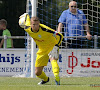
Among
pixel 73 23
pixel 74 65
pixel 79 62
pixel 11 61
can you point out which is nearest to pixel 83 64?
pixel 79 62

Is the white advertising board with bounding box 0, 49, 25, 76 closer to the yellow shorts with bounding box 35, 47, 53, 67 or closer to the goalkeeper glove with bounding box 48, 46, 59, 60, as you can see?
the yellow shorts with bounding box 35, 47, 53, 67

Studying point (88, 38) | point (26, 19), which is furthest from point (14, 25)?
point (26, 19)

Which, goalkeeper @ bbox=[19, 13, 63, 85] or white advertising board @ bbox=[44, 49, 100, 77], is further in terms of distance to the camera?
white advertising board @ bbox=[44, 49, 100, 77]

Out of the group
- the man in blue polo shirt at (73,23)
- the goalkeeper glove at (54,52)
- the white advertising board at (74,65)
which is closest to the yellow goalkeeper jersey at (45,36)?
the goalkeeper glove at (54,52)

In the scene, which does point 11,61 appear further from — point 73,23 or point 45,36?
point 45,36

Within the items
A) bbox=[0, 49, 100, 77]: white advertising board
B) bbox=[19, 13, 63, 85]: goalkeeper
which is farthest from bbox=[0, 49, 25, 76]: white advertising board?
bbox=[19, 13, 63, 85]: goalkeeper

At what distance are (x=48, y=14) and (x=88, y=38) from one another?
181 centimetres

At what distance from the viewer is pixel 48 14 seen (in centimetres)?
1577

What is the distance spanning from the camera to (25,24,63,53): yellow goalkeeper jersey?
38.8ft

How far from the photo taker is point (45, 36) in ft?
39.4

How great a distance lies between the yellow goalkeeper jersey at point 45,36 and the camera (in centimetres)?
1182

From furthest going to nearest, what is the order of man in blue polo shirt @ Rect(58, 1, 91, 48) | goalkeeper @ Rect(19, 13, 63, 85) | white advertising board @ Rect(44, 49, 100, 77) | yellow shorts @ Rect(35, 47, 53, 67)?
white advertising board @ Rect(44, 49, 100, 77) < man in blue polo shirt @ Rect(58, 1, 91, 48) < yellow shorts @ Rect(35, 47, 53, 67) < goalkeeper @ Rect(19, 13, 63, 85)

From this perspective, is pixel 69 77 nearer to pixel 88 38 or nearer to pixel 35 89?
pixel 88 38

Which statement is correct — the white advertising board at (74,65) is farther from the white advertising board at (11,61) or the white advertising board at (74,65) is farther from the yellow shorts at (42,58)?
the yellow shorts at (42,58)
